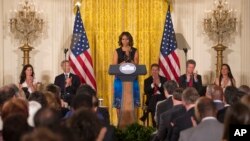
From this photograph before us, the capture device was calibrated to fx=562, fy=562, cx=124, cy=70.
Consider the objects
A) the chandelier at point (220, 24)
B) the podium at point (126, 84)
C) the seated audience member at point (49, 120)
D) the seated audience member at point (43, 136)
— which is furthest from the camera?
the chandelier at point (220, 24)

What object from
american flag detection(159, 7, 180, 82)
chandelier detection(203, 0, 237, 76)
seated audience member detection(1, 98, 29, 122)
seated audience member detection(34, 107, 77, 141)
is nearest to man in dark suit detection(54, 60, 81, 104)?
american flag detection(159, 7, 180, 82)

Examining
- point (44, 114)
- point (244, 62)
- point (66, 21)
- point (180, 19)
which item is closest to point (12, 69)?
point (66, 21)

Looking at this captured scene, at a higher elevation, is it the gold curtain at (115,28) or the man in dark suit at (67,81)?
the gold curtain at (115,28)

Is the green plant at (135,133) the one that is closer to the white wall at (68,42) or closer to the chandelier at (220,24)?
the chandelier at (220,24)

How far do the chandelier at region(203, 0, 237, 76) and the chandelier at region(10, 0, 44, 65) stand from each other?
3783mm

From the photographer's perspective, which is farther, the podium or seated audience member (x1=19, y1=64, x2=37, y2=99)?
seated audience member (x1=19, y1=64, x2=37, y2=99)

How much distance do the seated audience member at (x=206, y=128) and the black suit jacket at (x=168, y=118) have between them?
1.37 meters

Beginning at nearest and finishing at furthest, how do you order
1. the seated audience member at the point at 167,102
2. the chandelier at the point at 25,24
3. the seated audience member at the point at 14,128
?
the seated audience member at the point at 14,128, the seated audience member at the point at 167,102, the chandelier at the point at 25,24

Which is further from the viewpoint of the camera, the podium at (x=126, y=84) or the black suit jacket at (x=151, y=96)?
the black suit jacket at (x=151, y=96)

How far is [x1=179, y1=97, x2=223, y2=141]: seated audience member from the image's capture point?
4879 millimetres

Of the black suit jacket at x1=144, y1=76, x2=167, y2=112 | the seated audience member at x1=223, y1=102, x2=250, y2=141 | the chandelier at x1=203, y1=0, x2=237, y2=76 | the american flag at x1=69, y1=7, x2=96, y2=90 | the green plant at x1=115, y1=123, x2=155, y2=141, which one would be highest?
the chandelier at x1=203, y1=0, x2=237, y2=76

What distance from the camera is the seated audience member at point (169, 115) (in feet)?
20.9

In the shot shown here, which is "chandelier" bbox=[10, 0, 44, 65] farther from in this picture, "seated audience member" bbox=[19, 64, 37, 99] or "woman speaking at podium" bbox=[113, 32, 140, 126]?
"woman speaking at podium" bbox=[113, 32, 140, 126]

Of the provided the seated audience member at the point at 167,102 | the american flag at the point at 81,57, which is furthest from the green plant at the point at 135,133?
the american flag at the point at 81,57
